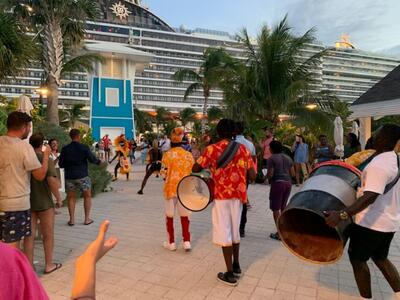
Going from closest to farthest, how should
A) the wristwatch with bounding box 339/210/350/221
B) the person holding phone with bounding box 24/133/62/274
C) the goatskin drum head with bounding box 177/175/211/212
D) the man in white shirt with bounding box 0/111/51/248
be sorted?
the wristwatch with bounding box 339/210/350/221 < the man in white shirt with bounding box 0/111/51/248 < the person holding phone with bounding box 24/133/62/274 < the goatskin drum head with bounding box 177/175/211/212

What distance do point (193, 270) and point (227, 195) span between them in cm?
114

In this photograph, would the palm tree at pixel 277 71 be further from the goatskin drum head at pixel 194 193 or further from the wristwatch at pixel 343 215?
the wristwatch at pixel 343 215

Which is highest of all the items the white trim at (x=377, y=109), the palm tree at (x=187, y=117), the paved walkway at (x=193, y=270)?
the palm tree at (x=187, y=117)

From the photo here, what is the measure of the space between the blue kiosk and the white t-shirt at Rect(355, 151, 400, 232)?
109 feet

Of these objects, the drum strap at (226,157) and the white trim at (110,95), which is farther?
the white trim at (110,95)

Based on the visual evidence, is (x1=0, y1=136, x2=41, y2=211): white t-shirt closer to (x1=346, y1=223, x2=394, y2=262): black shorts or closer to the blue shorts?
the blue shorts

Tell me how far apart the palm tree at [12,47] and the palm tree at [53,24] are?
19.5 feet

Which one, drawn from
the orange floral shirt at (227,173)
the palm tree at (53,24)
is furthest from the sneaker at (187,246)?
the palm tree at (53,24)

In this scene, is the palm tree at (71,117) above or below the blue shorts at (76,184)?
above

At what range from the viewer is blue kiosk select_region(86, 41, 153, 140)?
34438 millimetres

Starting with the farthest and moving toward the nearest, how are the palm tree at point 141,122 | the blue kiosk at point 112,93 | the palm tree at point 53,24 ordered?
1. the palm tree at point 141,122
2. the blue kiosk at point 112,93
3. the palm tree at point 53,24

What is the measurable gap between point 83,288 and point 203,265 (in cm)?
371

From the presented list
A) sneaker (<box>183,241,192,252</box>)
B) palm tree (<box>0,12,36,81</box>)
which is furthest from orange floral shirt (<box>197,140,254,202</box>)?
palm tree (<box>0,12,36,81</box>)

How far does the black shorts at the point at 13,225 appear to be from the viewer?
11.5 feet
